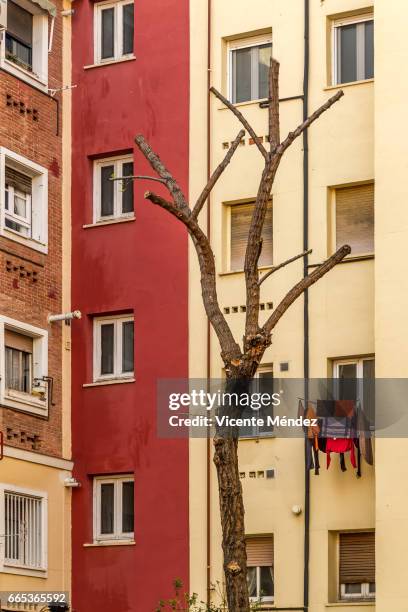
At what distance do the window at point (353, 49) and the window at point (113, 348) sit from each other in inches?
242

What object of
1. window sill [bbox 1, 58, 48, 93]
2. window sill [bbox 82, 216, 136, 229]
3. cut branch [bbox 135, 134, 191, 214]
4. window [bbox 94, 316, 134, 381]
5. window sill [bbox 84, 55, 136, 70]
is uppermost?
window sill [bbox 84, 55, 136, 70]

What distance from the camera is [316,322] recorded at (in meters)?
29.5

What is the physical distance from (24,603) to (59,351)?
494 centimetres

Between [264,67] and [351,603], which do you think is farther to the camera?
[264,67]

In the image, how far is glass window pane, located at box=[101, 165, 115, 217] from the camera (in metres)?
32.3

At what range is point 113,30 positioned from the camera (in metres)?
32.8

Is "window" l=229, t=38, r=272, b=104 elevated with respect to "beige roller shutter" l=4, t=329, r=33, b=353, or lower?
elevated

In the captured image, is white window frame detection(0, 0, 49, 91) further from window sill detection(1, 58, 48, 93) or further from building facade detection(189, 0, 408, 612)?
building facade detection(189, 0, 408, 612)

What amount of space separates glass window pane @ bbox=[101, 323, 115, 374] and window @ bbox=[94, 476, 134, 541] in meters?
2.13

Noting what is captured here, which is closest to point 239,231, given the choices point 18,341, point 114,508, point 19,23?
point 18,341

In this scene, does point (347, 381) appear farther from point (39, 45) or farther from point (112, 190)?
point (39, 45)

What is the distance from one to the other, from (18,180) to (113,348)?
144 inches

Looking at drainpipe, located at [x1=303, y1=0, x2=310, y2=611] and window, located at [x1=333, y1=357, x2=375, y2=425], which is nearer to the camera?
drainpipe, located at [x1=303, y1=0, x2=310, y2=611]

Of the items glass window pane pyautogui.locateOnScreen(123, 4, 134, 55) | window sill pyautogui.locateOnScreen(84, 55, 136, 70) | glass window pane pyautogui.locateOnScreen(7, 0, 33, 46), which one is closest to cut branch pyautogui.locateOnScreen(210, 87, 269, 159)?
window sill pyautogui.locateOnScreen(84, 55, 136, 70)
